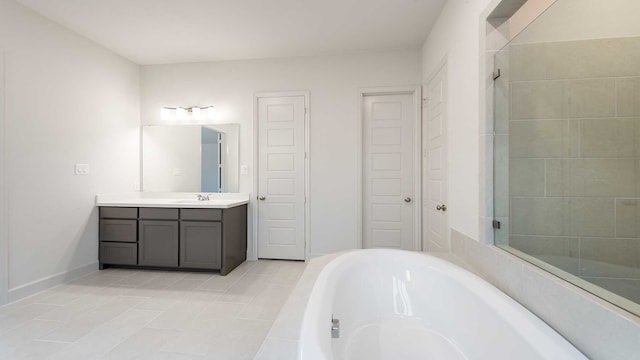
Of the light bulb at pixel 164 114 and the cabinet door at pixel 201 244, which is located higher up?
the light bulb at pixel 164 114

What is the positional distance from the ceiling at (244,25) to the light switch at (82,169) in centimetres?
139

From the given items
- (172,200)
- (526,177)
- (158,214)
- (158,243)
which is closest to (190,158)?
(172,200)

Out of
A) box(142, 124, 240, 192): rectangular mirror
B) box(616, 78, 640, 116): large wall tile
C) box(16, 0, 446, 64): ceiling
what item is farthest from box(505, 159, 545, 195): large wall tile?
box(142, 124, 240, 192): rectangular mirror

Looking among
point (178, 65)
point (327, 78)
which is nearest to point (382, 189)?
point (327, 78)

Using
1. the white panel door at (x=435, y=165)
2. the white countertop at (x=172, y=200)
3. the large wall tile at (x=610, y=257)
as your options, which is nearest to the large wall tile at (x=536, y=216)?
the large wall tile at (x=610, y=257)

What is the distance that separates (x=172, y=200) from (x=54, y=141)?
51.2 inches

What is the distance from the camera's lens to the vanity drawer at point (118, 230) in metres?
3.14

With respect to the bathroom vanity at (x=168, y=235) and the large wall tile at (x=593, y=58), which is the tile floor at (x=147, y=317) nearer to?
the bathroom vanity at (x=168, y=235)

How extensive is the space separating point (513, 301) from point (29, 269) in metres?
3.68

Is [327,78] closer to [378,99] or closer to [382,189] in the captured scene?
[378,99]

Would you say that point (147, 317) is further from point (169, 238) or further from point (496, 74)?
point (496, 74)

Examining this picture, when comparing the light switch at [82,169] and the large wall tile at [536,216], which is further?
the light switch at [82,169]

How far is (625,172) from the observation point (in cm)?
128

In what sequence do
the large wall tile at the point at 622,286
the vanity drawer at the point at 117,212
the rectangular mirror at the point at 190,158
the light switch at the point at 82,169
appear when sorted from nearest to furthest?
the large wall tile at the point at 622,286, the light switch at the point at 82,169, the vanity drawer at the point at 117,212, the rectangular mirror at the point at 190,158
